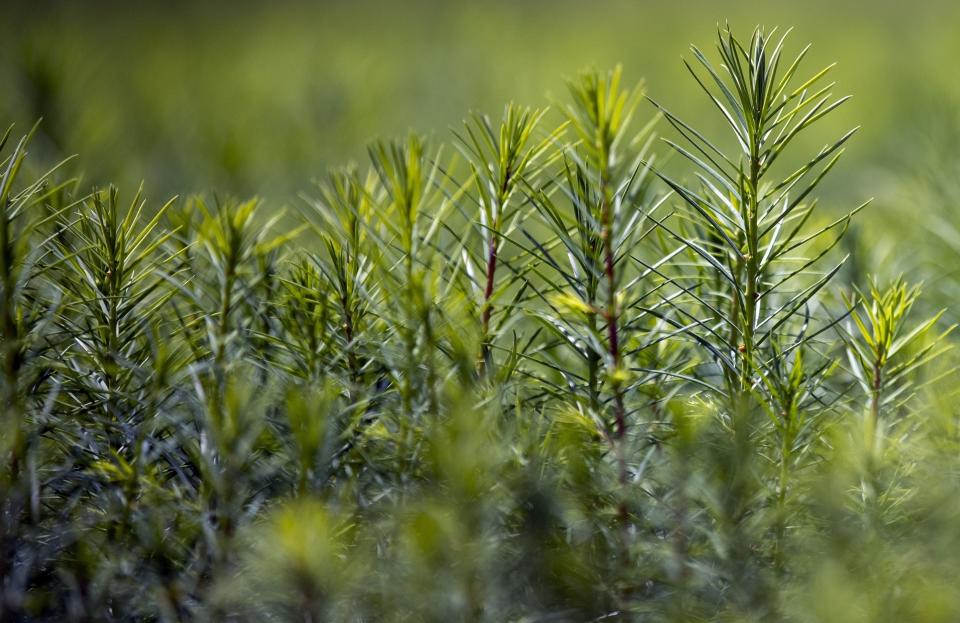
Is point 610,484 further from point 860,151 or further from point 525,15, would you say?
point 525,15

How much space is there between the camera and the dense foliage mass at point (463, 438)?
19 cm

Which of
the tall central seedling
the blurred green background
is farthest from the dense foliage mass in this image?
the blurred green background

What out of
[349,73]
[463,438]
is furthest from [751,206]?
[349,73]

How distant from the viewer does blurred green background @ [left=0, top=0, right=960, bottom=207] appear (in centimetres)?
58

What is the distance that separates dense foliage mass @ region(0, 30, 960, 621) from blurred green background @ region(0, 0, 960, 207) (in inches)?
8.9

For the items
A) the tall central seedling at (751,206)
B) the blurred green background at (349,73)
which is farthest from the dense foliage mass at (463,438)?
the blurred green background at (349,73)

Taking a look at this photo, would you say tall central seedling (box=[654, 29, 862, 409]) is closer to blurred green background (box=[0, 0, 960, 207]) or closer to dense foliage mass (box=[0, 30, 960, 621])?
dense foliage mass (box=[0, 30, 960, 621])

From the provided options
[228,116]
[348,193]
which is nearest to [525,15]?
[228,116]

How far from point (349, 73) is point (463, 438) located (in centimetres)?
73

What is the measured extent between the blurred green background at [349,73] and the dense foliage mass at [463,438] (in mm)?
225

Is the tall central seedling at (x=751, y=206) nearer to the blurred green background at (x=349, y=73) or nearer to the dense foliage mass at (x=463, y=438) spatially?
the dense foliage mass at (x=463, y=438)

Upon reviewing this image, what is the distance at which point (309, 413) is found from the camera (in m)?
0.19

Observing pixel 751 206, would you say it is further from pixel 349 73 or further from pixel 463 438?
pixel 349 73

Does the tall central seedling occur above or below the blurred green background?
below
